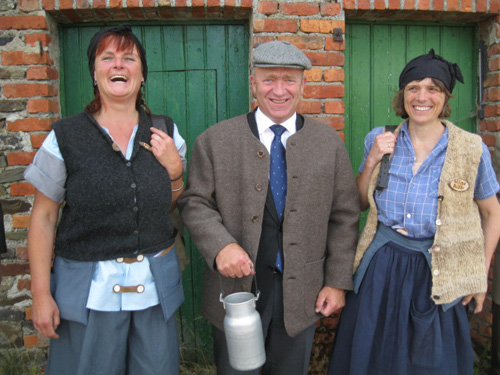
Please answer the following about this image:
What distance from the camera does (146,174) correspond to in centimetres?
187

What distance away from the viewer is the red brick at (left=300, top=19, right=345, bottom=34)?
265 cm

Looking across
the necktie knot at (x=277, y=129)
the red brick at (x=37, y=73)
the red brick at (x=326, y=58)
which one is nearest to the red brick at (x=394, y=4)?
the red brick at (x=326, y=58)

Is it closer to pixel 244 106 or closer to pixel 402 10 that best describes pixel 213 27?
pixel 244 106

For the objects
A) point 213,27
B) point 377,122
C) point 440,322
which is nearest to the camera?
point 440,322

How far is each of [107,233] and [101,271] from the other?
0.16 m

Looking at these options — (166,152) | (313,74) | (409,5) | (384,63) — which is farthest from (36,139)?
(409,5)

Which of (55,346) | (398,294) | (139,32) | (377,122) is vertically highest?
(139,32)

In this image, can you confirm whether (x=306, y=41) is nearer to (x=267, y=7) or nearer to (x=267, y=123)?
(x=267, y=7)

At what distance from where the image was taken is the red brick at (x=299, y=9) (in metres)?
2.63

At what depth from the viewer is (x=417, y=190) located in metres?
1.99

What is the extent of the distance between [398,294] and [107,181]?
1392 millimetres

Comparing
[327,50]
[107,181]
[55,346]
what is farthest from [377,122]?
[55,346]

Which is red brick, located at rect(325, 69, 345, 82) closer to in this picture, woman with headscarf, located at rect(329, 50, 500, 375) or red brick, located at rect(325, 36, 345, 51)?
red brick, located at rect(325, 36, 345, 51)

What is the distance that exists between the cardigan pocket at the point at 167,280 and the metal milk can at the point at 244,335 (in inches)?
11.1
